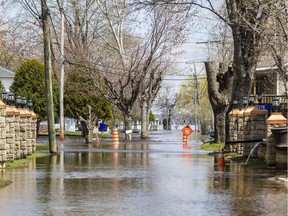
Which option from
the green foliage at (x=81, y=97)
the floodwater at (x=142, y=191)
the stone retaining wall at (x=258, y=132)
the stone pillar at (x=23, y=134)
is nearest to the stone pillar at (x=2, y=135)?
the floodwater at (x=142, y=191)

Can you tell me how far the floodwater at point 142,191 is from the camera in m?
12.7

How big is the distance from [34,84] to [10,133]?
3440cm

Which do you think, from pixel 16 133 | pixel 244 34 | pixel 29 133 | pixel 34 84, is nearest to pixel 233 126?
pixel 244 34

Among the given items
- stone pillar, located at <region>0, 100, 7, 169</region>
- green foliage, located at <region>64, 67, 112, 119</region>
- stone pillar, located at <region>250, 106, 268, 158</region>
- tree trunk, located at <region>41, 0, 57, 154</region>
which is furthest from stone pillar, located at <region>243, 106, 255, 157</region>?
green foliage, located at <region>64, 67, 112, 119</region>

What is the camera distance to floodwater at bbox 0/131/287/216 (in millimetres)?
12742

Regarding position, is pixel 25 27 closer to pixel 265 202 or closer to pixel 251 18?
pixel 251 18

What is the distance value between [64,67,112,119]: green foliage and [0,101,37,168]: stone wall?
24.2 metres

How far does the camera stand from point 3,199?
14.0 metres

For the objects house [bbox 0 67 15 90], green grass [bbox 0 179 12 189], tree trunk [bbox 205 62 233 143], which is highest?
house [bbox 0 67 15 90]

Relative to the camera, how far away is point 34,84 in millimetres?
57938

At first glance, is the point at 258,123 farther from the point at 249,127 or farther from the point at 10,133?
the point at 10,133

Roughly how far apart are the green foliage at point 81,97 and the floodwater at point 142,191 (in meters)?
31.9

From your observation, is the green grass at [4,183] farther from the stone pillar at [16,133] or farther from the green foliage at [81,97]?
the green foliage at [81,97]

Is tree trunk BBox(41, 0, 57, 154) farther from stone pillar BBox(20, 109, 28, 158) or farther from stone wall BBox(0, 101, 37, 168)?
stone pillar BBox(20, 109, 28, 158)
